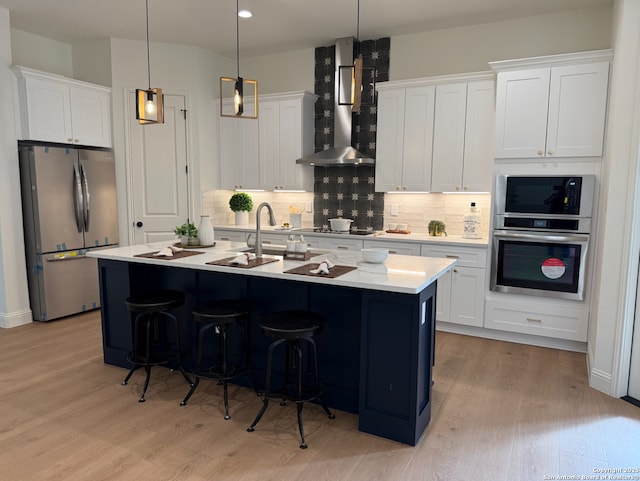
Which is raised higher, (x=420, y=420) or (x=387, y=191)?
(x=387, y=191)

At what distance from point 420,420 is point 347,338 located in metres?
0.64

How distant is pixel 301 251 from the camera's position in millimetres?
3180

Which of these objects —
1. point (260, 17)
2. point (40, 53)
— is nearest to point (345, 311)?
point (260, 17)

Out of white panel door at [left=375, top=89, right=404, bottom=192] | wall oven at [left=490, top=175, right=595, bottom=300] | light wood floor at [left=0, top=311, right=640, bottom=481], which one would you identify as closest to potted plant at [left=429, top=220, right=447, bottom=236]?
white panel door at [left=375, top=89, right=404, bottom=192]

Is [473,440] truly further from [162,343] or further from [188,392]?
[162,343]

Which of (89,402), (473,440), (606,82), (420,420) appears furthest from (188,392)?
(606,82)

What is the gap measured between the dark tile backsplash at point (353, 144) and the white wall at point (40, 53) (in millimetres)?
Result: 3039

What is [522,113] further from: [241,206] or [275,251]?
[241,206]

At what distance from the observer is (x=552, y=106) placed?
3877 millimetres

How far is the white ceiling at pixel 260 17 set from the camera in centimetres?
416

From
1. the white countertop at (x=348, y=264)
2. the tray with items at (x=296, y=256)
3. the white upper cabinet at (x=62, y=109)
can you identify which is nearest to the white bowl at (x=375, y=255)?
the white countertop at (x=348, y=264)

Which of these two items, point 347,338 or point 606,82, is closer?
point 347,338

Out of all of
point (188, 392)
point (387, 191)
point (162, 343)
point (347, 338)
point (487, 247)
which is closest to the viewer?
point (347, 338)

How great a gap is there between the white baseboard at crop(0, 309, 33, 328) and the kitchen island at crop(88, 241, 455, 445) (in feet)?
5.34
